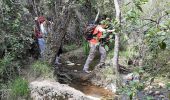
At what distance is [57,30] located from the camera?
952cm

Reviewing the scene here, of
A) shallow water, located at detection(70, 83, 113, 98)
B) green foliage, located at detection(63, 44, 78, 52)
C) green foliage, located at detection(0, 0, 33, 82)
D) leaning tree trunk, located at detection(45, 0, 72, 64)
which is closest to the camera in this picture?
green foliage, located at detection(0, 0, 33, 82)

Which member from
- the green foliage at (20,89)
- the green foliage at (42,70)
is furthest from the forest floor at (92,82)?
the green foliage at (20,89)

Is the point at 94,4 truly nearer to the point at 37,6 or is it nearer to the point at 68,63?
the point at 68,63

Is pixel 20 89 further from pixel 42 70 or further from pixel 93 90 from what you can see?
pixel 93 90

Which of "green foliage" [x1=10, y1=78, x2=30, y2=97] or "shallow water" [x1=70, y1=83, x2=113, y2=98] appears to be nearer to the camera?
"green foliage" [x1=10, y1=78, x2=30, y2=97]

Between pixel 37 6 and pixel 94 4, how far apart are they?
203 inches

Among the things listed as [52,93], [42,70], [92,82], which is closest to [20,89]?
[52,93]


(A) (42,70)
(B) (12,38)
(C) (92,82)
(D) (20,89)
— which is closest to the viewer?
(D) (20,89)

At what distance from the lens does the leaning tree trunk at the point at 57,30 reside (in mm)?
9422

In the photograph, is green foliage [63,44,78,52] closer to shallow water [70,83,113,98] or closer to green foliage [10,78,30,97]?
shallow water [70,83,113,98]

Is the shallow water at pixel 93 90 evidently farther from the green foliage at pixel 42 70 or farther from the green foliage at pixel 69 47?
the green foliage at pixel 69 47

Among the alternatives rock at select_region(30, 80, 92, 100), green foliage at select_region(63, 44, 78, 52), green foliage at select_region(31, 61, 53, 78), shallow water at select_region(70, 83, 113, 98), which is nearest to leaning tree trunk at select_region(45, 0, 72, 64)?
green foliage at select_region(31, 61, 53, 78)

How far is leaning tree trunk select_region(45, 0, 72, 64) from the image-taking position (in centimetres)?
942

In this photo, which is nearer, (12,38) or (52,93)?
(52,93)
